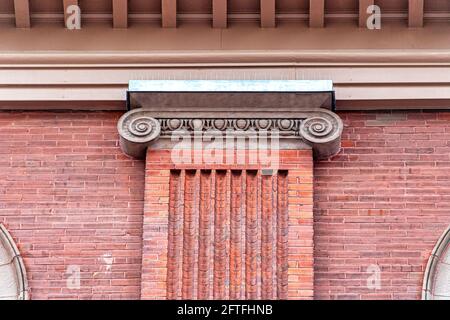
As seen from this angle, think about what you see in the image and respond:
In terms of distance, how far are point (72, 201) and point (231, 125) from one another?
1579mm

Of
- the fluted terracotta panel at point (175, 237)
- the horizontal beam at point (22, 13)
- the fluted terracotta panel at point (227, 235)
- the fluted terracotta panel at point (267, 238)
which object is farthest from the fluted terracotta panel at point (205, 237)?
the horizontal beam at point (22, 13)

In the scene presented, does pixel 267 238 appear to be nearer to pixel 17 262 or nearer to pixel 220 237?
pixel 220 237

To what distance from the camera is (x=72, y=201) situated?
14914mm

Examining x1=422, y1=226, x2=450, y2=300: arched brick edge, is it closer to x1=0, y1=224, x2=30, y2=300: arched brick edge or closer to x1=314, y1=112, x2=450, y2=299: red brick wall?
x1=314, y1=112, x2=450, y2=299: red brick wall

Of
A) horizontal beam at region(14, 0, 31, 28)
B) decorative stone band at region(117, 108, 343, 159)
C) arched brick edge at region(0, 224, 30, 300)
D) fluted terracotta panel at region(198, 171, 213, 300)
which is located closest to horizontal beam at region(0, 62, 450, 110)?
decorative stone band at region(117, 108, 343, 159)

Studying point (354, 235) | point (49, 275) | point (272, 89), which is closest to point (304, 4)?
point (272, 89)

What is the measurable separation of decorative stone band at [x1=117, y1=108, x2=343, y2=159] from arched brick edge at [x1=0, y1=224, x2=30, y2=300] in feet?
4.38

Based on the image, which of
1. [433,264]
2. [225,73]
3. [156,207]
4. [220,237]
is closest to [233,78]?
[225,73]

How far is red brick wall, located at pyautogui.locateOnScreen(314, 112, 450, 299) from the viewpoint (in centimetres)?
→ 1456

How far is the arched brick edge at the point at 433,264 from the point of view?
14453mm

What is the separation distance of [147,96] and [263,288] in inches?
80.8

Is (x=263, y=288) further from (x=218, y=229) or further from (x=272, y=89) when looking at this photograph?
(x=272, y=89)

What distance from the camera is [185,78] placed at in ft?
50.0
